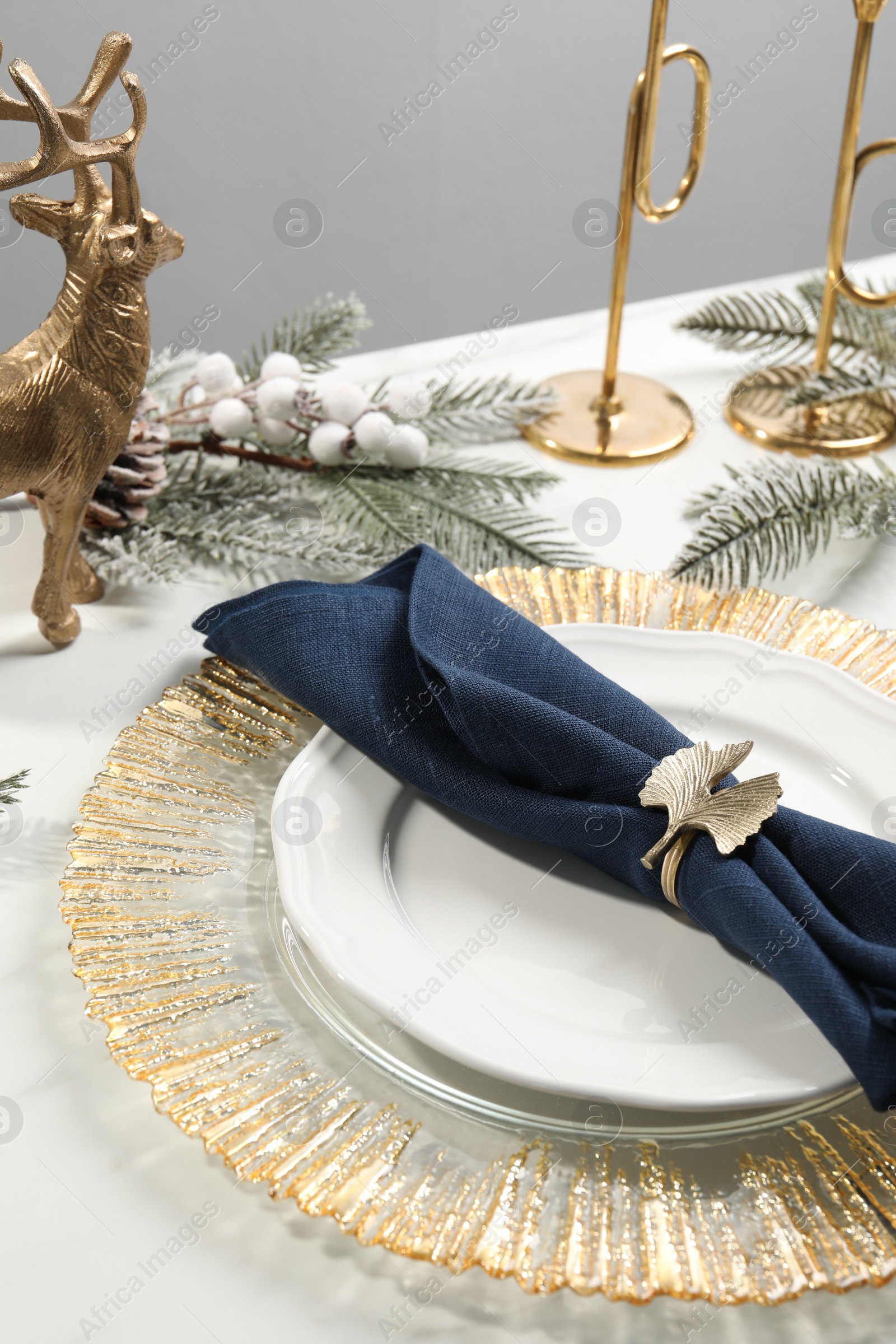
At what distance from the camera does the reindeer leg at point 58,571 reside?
25.0 inches

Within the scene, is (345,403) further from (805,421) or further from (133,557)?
(805,421)

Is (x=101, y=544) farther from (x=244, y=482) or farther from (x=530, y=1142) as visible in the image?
(x=530, y=1142)

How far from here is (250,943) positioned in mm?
481

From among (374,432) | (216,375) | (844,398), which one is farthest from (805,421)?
(216,375)

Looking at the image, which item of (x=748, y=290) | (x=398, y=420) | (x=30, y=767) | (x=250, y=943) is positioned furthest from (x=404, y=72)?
(x=250, y=943)

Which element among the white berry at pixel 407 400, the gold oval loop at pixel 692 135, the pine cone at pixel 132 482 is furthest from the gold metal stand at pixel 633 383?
the pine cone at pixel 132 482

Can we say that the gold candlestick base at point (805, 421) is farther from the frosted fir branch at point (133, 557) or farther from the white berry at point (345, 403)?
the frosted fir branch at point (133, 557)

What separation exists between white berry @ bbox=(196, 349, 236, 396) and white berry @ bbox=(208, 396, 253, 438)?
19mm

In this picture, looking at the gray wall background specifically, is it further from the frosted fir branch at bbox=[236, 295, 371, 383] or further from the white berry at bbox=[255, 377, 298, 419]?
the white berry at bbox=[255, 377, 298, 419]

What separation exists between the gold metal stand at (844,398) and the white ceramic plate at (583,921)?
358mm

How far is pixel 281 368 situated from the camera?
2.70 feet

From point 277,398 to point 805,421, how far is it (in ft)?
1.44

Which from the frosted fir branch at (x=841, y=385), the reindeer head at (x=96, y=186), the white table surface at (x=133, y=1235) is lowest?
the white table surface at (x=133, y=1235)

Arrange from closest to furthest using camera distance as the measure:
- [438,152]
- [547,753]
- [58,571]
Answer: [547,753]
[58,571]
[438,152]
